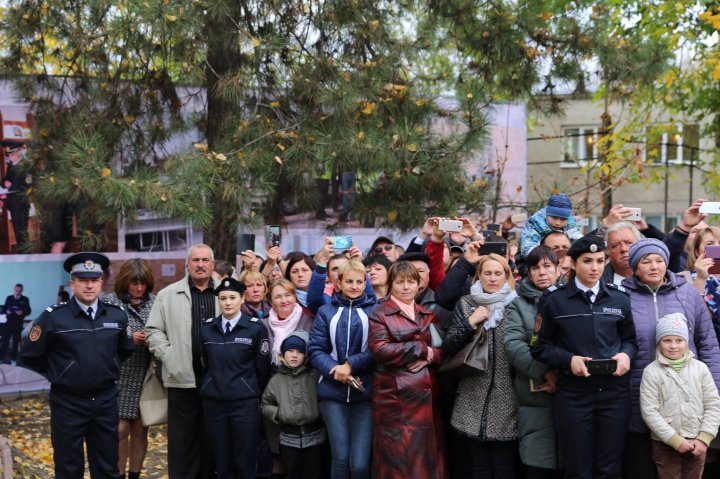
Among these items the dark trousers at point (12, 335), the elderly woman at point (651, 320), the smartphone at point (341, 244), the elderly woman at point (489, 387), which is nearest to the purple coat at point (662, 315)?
the elderly woman at point (651, 320)

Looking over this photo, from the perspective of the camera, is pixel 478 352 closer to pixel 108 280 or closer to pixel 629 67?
pixel 629 67

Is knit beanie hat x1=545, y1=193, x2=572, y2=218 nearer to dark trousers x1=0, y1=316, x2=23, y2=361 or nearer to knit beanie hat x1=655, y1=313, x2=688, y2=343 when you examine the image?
knit beanie hat x1=655, y1=313, x2=688, y2=343

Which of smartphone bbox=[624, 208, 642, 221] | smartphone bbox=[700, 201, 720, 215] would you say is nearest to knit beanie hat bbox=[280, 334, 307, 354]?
smartphone bbox=[624, 208, 642, 221]

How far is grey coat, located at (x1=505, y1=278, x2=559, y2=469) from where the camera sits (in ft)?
18.0

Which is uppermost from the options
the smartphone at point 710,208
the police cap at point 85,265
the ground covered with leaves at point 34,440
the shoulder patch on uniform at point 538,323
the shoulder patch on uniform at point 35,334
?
the smartphone at point 710,208

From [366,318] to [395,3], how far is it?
13.1 feet

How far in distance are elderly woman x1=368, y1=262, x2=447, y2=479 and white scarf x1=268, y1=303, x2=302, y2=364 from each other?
0.82m

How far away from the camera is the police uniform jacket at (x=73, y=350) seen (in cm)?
592

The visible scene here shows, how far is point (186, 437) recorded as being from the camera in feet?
21.3

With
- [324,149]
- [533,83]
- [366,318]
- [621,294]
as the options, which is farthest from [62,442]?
[533,83]

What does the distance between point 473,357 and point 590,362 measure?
77cm

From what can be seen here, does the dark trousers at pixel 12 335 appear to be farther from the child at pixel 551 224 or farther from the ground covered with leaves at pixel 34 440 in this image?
the child at pixel 551 224

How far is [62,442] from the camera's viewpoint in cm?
597

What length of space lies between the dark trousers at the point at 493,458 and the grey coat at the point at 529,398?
0.56 ft
